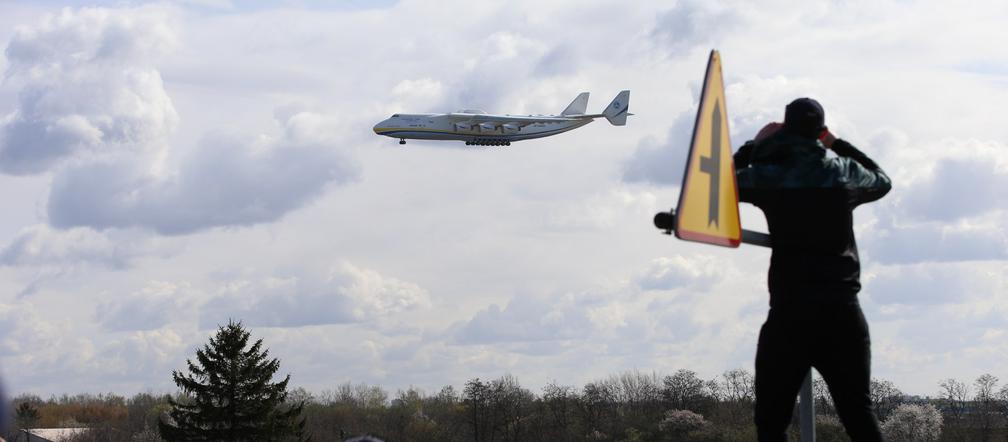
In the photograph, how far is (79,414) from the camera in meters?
153

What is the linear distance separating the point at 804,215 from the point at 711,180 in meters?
0.60

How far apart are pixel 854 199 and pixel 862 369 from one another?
641mm

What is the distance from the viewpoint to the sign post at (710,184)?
4.48 m

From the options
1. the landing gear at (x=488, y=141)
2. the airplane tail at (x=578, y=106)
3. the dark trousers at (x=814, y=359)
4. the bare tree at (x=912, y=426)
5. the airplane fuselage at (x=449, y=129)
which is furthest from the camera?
the airplane tail at (x=578, y=106)

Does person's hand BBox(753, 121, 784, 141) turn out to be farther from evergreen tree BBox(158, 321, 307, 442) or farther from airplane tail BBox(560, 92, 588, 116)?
airplane tail BBox(560, 92, 588, 116)

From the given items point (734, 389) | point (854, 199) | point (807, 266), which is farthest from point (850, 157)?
point (734, 389)

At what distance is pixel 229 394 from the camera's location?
219 feet

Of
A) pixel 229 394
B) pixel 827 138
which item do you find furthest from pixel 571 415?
pixel 827 138

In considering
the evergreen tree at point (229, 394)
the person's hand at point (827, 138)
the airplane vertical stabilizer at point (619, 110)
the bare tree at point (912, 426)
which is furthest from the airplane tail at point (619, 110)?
the person's hand at point (827, 138)

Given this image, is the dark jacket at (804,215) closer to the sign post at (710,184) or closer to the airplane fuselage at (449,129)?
the sign post at (710,184)

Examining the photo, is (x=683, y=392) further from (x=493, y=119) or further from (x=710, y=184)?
(x=710, y=184)

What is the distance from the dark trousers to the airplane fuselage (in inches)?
3548

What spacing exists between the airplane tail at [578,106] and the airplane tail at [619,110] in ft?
30.3

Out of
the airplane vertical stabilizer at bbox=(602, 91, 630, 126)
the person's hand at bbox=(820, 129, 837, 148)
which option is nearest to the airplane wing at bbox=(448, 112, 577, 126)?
the airplane vertical stabilizer at bbox=(602, 91, 630, 126)
